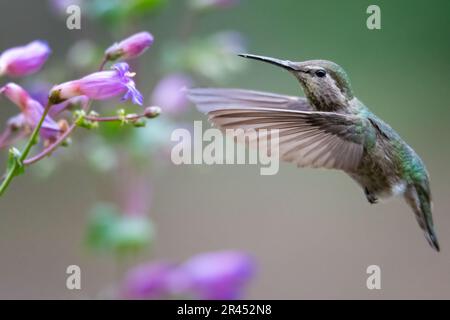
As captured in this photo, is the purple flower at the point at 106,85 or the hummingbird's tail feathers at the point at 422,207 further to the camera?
the hummingbird's tail feathers at the point at 422,207

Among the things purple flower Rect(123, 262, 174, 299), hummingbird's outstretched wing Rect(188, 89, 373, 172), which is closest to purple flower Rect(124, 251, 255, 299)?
purple flower Rect(123, 262, 174, 299)

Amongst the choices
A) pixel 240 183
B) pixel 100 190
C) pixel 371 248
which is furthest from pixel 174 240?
pixel 100 190

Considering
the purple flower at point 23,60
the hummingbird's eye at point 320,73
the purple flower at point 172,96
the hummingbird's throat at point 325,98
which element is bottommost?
the hummingbird's throat at point 325,98

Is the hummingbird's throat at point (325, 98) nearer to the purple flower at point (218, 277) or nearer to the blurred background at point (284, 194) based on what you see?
the purple flower at point (218, 277)

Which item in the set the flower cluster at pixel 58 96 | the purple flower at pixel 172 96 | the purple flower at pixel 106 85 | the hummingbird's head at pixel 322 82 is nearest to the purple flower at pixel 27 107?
the flower cluster at pixel 58 96

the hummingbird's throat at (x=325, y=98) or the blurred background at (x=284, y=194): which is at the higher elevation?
the blurred background at (x=284, y=194)

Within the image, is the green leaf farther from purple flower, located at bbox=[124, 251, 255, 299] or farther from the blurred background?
the blurred background

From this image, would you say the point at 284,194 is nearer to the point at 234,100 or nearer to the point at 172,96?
the point at 172,96
